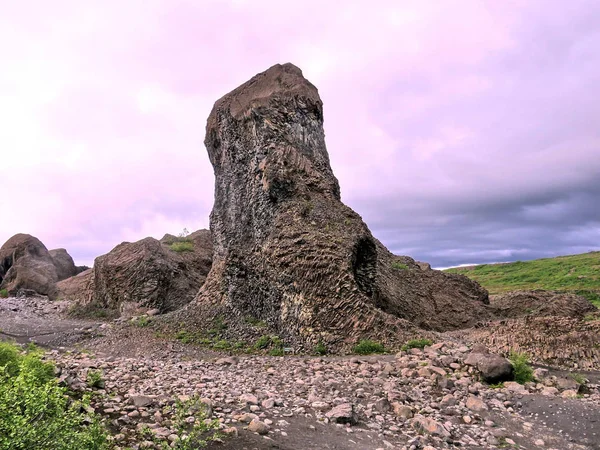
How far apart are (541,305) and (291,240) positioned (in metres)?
19.5

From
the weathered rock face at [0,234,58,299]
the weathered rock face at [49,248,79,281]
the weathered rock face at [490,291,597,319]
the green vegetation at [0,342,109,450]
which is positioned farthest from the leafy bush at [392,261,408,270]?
the weathered rock face at [49,248,79,281]

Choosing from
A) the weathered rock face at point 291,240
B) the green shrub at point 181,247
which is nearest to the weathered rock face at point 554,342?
the weathered rock face at point 291,240

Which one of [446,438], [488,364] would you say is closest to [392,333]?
[488,364]

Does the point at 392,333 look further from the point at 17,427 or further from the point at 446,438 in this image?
the point at 17,427

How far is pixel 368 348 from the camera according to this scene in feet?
55.7

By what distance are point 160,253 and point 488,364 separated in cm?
2816

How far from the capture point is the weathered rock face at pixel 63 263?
57250 mm

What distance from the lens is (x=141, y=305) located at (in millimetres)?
32656

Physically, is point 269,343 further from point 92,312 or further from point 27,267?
point 27,267

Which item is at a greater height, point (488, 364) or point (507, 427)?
point (488, 364)

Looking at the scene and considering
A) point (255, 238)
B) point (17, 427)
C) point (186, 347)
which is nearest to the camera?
point (17, 427)

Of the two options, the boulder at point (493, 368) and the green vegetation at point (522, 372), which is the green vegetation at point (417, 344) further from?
the green vegetation at point (522, 372)

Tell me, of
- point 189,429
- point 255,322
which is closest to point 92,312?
point 255,322

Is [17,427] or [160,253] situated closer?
[17,427]
